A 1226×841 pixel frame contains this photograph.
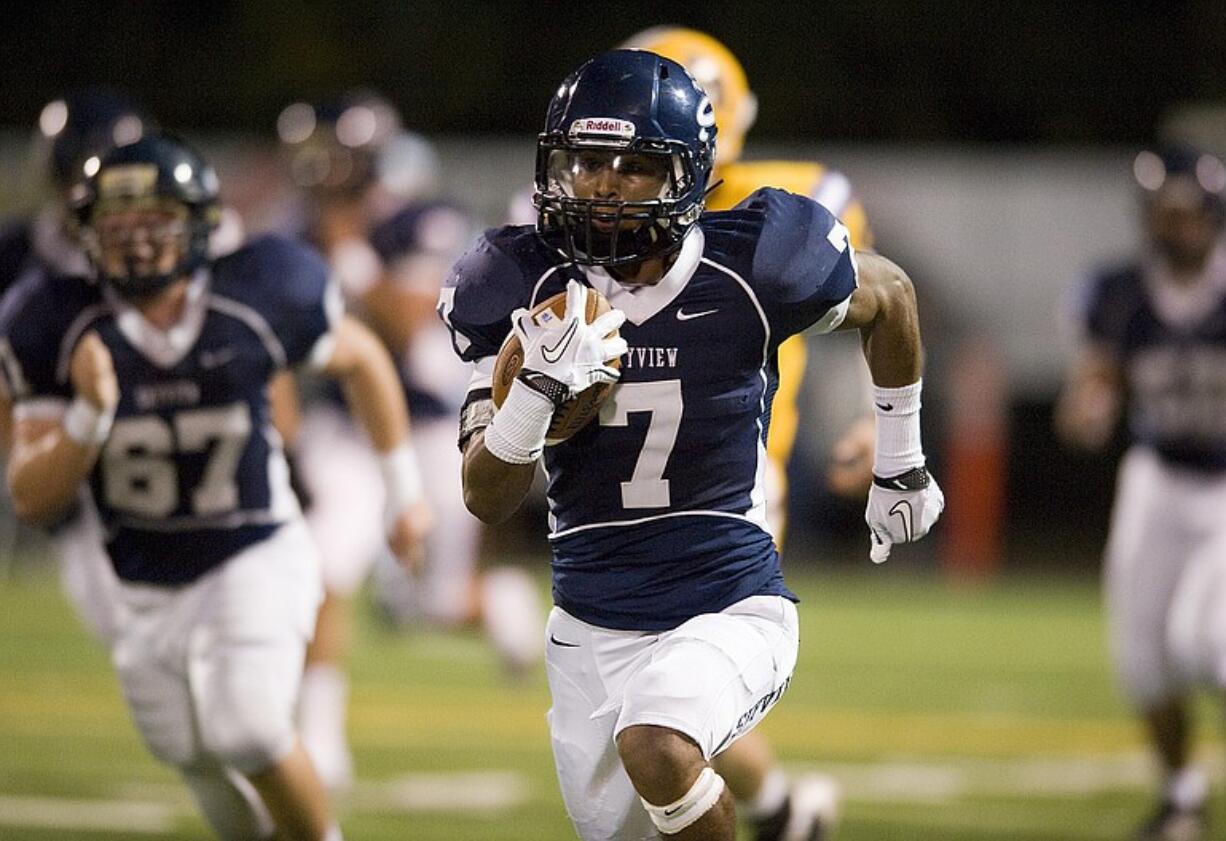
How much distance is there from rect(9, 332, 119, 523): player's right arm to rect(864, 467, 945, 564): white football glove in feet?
4.95

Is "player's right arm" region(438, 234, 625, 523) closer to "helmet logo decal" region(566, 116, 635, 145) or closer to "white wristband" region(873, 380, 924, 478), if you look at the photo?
"helmet logo decal" region(566, 116, 635, 145)

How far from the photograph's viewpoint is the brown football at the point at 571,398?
10.6 ft

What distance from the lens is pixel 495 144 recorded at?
14.0m

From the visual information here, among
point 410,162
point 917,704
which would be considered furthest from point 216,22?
point 917,704

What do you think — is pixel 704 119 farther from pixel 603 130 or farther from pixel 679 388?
pixel 679 388

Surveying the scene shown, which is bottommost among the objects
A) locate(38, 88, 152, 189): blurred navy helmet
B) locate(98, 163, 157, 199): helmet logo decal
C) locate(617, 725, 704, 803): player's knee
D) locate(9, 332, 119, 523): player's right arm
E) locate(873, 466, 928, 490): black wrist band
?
locate(617, 725, 704, 803): player's knee

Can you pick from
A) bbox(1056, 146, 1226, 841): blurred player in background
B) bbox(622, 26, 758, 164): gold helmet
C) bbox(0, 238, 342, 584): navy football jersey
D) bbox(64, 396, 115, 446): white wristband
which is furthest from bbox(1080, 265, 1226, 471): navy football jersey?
bbox(64, 396, 115, 446): white wristband

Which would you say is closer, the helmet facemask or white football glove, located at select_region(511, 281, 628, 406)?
white football glove, located at select_region(511, 281, 628, 406)

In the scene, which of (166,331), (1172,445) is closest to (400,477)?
(166,331)

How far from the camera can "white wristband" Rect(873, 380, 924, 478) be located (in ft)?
12.0

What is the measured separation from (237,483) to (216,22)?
1262cm

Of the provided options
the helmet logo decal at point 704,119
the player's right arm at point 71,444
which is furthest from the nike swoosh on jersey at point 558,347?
the player's right arm at point 71,444

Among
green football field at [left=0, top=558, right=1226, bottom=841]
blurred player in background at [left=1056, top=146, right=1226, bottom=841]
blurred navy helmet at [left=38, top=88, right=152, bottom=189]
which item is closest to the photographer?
blurred navy helmet at [left=38, top=88, right=152, bottom=189]

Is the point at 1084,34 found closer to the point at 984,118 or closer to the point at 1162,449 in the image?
the point at 984,118
